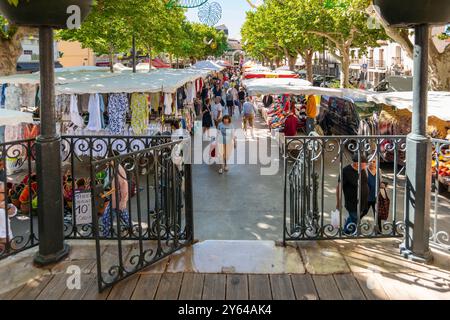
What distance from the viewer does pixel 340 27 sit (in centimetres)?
2017

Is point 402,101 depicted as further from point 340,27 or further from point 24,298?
point 340,27

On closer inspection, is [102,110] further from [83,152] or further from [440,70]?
[440,70]

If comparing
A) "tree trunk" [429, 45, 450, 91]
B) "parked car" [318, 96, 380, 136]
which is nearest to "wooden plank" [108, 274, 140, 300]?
"parked car" [318, 96, 380, 136]

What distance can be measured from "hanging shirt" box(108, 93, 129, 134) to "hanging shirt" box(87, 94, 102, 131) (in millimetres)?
270

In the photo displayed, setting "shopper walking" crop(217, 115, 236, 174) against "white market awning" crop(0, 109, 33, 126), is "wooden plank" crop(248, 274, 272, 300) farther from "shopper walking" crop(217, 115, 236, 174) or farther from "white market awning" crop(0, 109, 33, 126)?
"shopper walking" crop(217, 115, 236, 174)

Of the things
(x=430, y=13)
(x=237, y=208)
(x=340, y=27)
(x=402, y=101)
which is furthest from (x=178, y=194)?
(x=340, y=27)

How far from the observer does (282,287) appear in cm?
376

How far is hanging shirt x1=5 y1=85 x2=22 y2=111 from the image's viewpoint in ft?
38.8

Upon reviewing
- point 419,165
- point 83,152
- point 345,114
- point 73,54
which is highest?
point 73,54

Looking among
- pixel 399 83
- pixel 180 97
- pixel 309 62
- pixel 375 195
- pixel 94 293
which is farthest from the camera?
pixel 309 62

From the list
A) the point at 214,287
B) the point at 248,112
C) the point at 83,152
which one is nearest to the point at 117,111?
the point at 83,152

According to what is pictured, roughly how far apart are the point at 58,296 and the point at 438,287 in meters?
3.28

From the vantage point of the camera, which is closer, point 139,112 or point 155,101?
point 139,112

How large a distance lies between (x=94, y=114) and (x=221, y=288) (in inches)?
313
